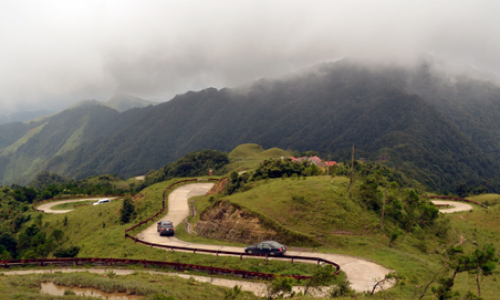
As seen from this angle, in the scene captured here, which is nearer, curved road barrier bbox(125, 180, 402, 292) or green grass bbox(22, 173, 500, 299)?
curved road barrier bbox(125, 180, 402, 292)

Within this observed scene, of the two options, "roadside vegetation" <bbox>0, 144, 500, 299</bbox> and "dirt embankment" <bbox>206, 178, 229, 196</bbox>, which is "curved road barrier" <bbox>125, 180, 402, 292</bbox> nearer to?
"roadside vegetation" <bbox>0, 144, 500, 299</bbox>

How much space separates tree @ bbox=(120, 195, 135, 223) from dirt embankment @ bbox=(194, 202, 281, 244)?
43.8 feet

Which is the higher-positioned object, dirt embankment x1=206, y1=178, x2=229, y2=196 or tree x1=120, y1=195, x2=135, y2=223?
dirt embankment x1=206, y1=178, x2=229, y2=196

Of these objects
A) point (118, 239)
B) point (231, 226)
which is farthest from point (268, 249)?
point (118, 239)

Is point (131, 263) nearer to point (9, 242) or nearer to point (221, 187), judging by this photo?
point (221, 187)

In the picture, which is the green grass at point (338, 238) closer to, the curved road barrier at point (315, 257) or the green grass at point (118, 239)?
the green grass at point (118, 239)

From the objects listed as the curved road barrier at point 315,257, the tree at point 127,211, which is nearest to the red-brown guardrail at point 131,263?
the curved road barrier at point 315,257

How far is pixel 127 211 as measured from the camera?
4088 cm

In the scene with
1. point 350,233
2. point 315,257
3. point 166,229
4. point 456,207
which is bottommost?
point 456,207

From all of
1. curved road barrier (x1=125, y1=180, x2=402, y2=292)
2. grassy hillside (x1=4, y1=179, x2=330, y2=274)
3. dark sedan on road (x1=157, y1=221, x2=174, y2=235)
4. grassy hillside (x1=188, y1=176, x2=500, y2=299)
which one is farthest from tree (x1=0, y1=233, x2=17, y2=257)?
grassy hillside (x1=188, y1=176, x2=500, y2=299)

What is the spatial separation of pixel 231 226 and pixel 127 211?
19.7 m

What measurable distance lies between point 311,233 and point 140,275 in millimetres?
13546

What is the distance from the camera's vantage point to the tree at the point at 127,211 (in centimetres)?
3984

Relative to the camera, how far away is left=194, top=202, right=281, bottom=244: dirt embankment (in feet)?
86.0
